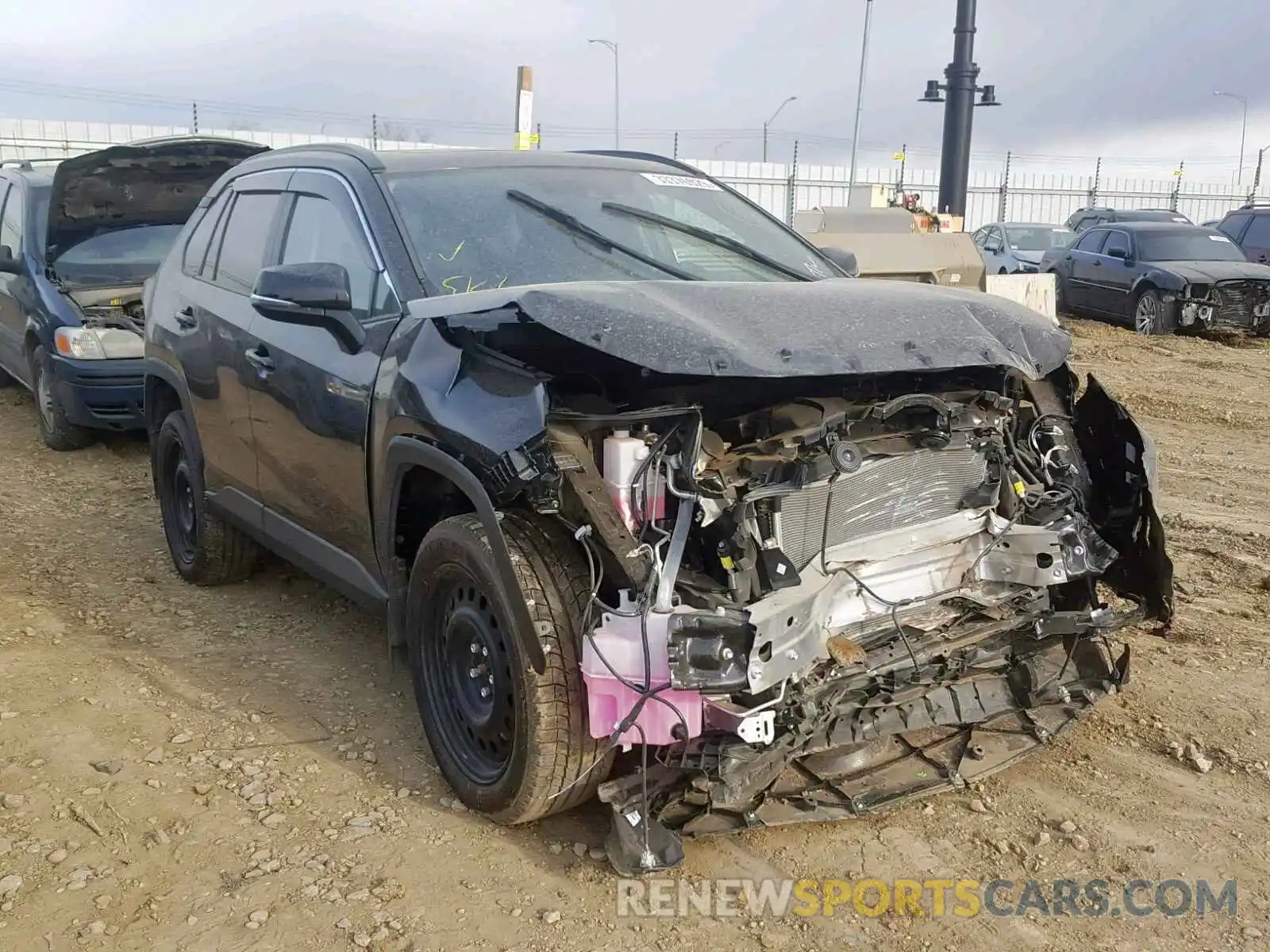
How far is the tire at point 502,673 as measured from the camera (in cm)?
304

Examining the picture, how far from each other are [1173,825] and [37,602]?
4.78 metres

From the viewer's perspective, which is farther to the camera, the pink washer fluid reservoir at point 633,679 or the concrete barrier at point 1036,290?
the concrete barrier at point 1036,290

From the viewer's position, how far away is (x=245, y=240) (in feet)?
15.8

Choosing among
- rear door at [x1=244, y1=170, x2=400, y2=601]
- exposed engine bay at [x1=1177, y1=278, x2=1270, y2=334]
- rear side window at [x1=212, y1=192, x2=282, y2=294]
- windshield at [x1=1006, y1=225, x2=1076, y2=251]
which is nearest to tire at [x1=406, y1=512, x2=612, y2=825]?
rear door at [x1=244, y1=170, x2=400, y2=601]

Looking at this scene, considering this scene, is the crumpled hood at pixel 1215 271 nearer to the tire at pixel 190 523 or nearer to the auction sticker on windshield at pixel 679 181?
the auction sticker on windshield at pixel 679 181

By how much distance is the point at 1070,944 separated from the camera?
2832 mm

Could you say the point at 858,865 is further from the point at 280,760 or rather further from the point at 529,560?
the point at 280,760

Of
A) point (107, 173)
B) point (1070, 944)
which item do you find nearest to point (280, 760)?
point (1070, 944)

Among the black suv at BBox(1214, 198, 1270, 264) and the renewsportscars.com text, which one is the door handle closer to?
the renewsportscars.com text

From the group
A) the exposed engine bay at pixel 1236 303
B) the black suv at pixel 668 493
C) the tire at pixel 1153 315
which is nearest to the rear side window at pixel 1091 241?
the tire at pixel 1153 315

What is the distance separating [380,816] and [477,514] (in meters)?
0.99

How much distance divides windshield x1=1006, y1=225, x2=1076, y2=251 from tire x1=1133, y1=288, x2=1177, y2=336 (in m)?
6.86

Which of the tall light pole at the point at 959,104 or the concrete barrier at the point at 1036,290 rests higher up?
the tall light pole at the point at 959,104

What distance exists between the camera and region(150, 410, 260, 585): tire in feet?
17.4
